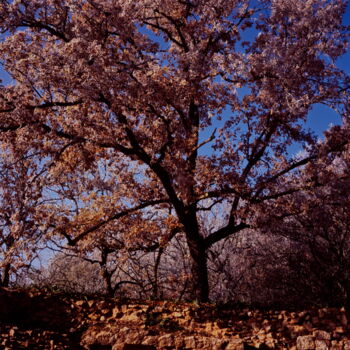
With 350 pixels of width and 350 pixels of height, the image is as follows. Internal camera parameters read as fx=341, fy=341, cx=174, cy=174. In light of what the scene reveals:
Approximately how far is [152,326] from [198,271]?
13.2ft

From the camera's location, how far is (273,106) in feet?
32.7

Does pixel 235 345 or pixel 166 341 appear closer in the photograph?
pixel 235 345

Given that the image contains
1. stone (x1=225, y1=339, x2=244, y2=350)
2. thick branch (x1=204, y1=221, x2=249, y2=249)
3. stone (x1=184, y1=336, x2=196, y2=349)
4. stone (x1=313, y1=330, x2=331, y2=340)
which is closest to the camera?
stone (x1=225, y1=339, x2=244, y2=350)

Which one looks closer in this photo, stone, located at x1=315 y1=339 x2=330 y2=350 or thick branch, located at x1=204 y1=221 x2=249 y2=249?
stone, located at x1=315 y1=339 x2=330 y2=350

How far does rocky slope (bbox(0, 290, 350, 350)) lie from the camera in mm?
6594

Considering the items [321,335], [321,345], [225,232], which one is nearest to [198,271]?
[225,232]

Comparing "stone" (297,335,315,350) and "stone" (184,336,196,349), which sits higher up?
"stone" (184,336,196,349)

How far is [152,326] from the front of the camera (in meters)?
7.47

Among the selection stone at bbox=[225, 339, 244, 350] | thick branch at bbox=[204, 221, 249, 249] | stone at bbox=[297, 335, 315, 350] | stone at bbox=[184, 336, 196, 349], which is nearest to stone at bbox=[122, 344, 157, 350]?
stone at bbox=[184, 336, 196, 349]

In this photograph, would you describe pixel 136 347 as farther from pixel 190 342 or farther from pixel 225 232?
pixel 225 232

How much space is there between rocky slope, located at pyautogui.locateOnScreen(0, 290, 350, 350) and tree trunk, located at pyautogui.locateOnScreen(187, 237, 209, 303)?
235cm

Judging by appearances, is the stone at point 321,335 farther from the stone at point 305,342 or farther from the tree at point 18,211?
the tree at point 18,211

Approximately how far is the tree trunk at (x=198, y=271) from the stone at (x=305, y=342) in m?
4.61

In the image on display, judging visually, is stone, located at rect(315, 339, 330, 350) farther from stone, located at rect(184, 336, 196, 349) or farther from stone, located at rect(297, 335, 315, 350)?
stone, located at rect(184, 336, 196, 349)
